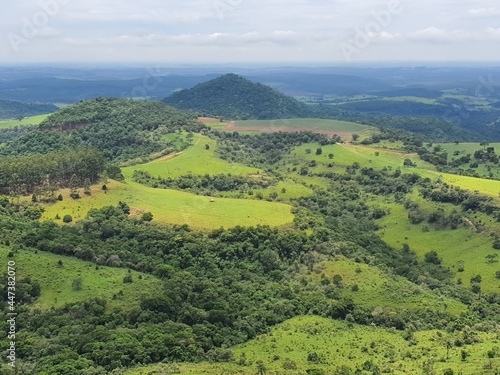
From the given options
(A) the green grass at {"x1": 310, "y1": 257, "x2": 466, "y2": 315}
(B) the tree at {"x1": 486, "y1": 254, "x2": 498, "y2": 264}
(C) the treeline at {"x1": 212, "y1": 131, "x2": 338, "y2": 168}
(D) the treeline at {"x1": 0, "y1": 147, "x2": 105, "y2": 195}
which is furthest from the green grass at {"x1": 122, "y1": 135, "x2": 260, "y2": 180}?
(B) the tree at {"x1": 486, "y1": 254, "x2": 498, "y2": 264}

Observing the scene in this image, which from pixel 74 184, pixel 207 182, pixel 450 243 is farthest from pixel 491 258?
pixel 74 184

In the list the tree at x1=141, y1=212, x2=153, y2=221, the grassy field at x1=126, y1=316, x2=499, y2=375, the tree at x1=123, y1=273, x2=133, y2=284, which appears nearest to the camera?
the grassy field at x1=126, y1=316, x2=499, y2=375

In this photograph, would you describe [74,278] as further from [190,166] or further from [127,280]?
[190,166]

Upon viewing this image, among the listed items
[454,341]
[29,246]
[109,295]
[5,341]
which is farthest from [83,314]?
[454,341]

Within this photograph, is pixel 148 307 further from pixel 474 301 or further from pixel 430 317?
pixel 474 301

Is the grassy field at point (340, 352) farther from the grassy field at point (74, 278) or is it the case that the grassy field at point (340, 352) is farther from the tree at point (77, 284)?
the tree at point (77, 284)

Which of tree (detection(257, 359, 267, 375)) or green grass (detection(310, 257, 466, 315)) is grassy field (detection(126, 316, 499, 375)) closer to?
tree (detection(257, 359, 267, 375))
